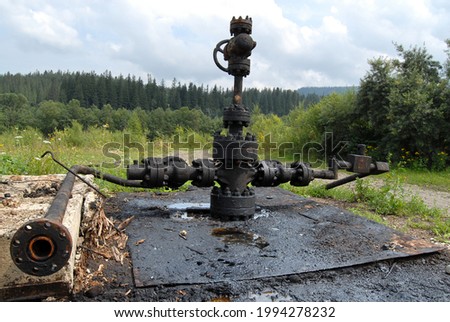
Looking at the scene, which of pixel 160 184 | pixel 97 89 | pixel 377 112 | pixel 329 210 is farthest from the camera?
pixel 97 89

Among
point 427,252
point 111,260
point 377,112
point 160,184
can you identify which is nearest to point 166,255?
point 111,260

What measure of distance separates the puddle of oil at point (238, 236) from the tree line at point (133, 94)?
5465cm

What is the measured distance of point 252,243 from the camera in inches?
108

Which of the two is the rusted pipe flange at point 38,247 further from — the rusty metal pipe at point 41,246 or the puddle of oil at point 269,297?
the puddle of oil at point 269,297

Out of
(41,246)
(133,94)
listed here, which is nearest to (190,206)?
(41,246)

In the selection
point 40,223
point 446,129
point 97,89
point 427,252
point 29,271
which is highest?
point 97,89

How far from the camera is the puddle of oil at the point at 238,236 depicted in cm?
275

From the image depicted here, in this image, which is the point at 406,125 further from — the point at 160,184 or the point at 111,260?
the point at 111,260

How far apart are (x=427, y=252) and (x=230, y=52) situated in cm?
212

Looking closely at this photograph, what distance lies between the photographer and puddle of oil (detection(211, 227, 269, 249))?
2.75 meters

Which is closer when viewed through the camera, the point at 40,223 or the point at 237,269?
the point at 40,223

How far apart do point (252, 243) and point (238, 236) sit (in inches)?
6.9

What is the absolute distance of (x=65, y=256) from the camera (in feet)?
5.03

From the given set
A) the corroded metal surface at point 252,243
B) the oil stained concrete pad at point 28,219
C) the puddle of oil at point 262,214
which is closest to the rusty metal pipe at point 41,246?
the oil stained concrete pad at point 28,219
